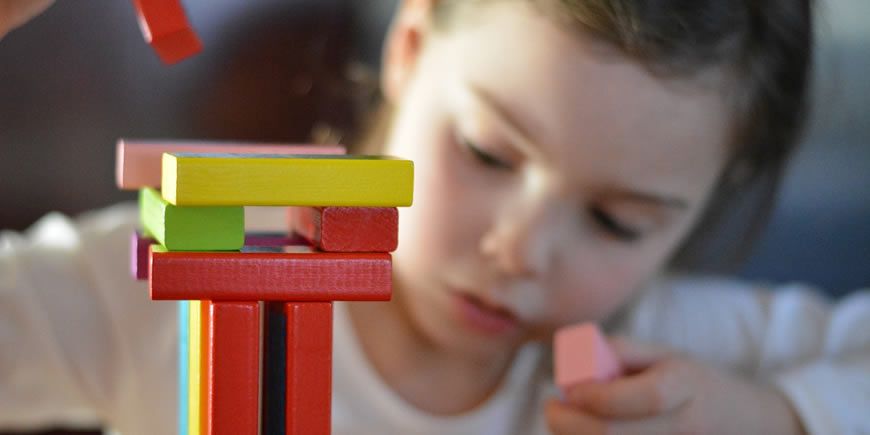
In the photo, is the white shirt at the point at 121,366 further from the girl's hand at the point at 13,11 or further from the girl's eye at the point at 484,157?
the girl's hand at the point at 13,11

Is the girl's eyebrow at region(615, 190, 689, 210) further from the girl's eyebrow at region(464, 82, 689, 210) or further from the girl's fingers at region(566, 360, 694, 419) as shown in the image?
the girl's fingers at region(566, 360, 694, 419)

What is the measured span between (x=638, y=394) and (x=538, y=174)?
0.18 metres

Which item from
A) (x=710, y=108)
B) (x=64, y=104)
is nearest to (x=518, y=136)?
(x=710, y=108)

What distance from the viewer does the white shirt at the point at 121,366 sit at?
2.87ft

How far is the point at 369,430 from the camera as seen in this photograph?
3.01 ft

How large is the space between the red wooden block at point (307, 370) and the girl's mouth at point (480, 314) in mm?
349

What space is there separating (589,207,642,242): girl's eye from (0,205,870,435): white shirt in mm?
207

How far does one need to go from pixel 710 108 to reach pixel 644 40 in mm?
100

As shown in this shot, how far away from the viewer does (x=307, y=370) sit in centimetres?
45

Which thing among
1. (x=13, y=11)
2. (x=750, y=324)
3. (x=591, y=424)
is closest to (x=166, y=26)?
→ (x=13, y=11)

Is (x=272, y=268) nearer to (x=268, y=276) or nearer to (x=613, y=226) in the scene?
(x=268, y=276)

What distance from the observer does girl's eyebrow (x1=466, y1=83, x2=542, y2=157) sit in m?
0.73

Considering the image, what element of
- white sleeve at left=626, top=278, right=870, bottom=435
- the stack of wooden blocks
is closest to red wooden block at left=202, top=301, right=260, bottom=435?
the stack of wooden blocks

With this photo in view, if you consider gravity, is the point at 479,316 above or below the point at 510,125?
below
